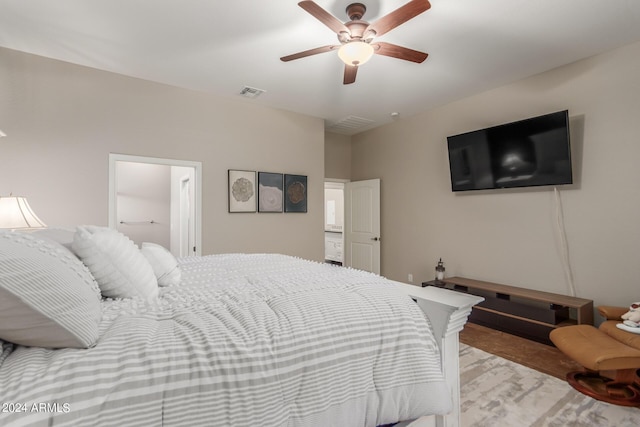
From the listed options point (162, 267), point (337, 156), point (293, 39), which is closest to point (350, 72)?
point (293, 39)

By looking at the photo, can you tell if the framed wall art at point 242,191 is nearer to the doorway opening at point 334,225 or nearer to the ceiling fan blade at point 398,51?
the ceiling fan blade at point 398,51

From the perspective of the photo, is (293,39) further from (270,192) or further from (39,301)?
(39,301)

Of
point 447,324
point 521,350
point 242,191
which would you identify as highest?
point 242,191

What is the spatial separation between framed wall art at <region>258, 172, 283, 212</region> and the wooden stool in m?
3.29

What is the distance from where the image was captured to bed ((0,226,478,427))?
0.73 meters

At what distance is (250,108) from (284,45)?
4.99 ft

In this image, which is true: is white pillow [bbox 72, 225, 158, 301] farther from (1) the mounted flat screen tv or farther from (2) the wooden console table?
(1) the mounted flat screen tv

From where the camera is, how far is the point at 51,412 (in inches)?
25.6

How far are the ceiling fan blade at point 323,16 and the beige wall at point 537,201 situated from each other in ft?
8.40

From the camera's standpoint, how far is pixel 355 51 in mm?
2141

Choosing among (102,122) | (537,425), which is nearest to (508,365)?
(537,425)

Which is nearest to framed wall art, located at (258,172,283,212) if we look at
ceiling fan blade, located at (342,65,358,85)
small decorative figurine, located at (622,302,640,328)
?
ceiling fan blade, located at (342,65,358,85)

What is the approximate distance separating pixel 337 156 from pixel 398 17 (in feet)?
12.0

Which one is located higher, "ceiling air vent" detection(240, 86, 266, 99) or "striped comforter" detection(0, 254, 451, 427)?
"ceiling air vent" detection(240, 86, 266, 99)
